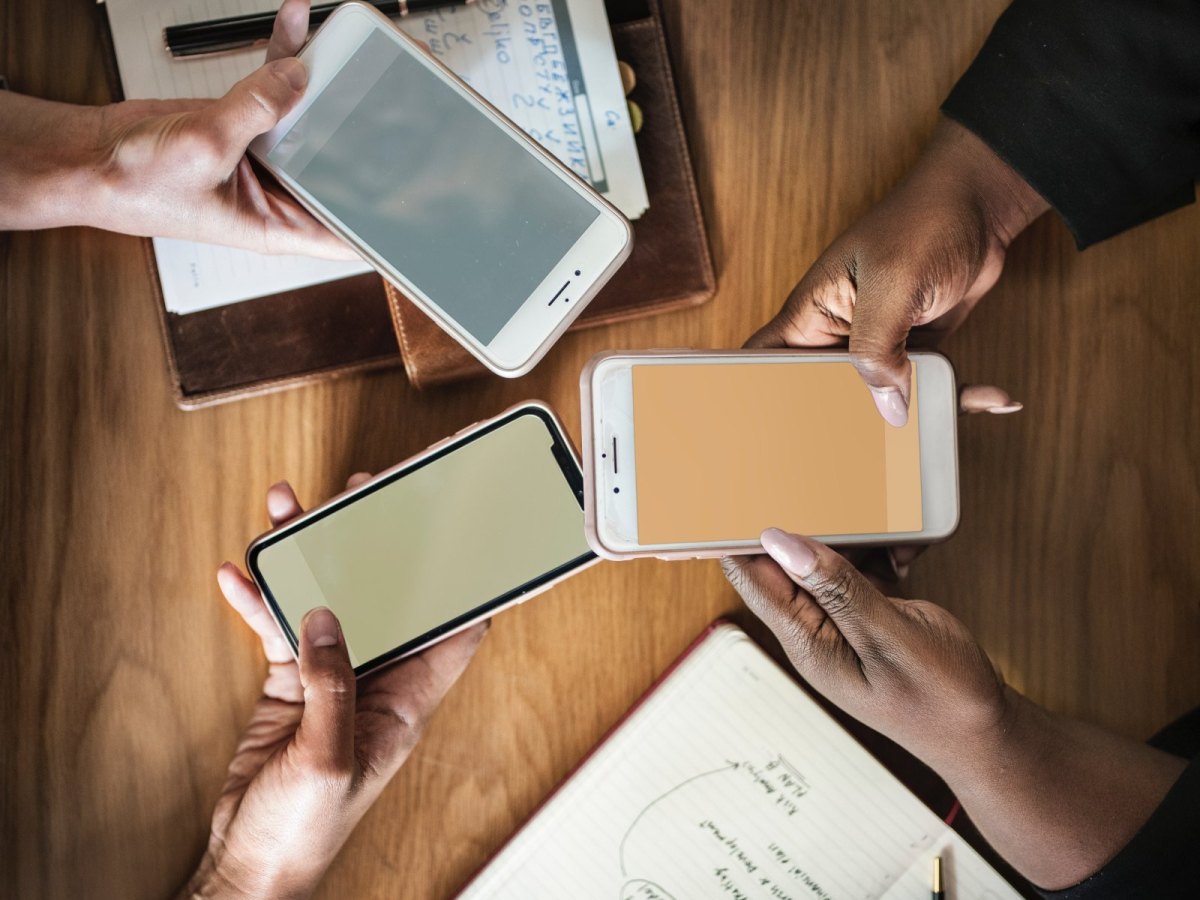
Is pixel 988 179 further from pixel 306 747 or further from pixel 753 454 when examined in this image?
pixel 306 747

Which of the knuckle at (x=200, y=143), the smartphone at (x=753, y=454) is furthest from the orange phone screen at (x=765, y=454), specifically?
the knuckle at (x=200, y=143)

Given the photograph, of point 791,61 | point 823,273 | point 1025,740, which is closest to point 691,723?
point 1025,740

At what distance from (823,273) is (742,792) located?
1.24 feet

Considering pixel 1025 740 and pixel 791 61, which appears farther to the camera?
pixel 791 61

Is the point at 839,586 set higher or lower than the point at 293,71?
lower

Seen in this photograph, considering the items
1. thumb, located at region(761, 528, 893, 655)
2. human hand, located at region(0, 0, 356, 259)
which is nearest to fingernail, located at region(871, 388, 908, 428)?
thumb, located at region(761, 528, 893, 655)

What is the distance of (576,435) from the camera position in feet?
2.34

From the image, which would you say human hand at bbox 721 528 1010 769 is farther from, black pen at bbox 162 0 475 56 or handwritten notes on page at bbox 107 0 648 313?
black pen at bbox 162 0 475 56

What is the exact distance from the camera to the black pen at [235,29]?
0.68 m

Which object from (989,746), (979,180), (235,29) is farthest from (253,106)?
(989,746)

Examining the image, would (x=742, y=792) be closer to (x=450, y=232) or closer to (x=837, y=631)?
(x=837, y=631)

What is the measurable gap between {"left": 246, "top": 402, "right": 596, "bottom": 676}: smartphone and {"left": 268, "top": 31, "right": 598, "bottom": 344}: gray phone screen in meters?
0.11

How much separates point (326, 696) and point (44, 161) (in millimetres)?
430

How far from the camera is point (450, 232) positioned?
2.11 ft
